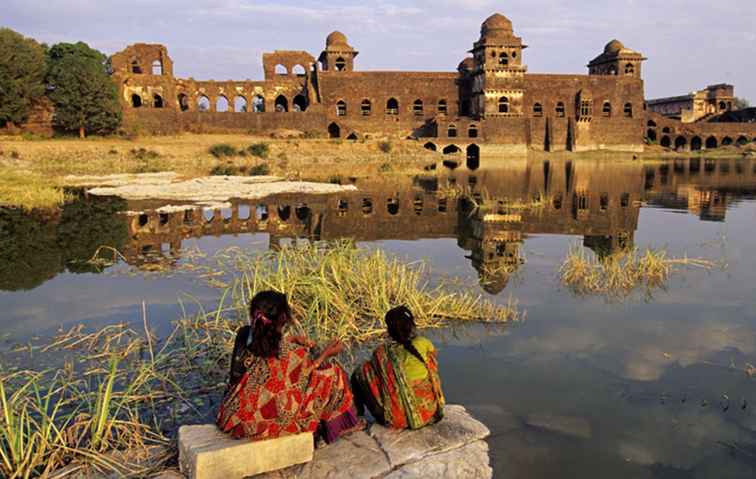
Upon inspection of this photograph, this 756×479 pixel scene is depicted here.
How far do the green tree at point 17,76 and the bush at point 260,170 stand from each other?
1374 cm

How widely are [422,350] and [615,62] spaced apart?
5675 cm

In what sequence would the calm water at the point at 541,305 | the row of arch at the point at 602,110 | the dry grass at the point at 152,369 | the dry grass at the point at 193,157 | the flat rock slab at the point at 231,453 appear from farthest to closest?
the row of arch at the point at 602,110, the dry grass at the point at 193,157, the calm water at the point at 541,305, the dry grass at the point at 152,369, the flat rock slab at the point at 231,453

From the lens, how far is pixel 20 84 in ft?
112

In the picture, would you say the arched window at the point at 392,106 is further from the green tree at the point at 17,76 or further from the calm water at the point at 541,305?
the calm water at the point at 541,305

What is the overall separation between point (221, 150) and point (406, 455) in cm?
3381

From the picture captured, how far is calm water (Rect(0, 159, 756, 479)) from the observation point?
410 centimetres

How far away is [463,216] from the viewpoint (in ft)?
49.5

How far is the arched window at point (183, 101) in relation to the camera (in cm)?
4696

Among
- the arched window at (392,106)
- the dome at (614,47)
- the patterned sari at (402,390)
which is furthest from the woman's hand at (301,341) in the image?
the dome at (614,47)

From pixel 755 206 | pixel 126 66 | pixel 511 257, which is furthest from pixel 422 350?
pixel 126 66

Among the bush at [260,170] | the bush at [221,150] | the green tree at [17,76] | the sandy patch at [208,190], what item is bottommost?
the sandy patch at [208,190]

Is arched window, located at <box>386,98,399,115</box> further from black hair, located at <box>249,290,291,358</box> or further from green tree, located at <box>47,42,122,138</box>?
black hair, located at <box>249,290,291,358</box>

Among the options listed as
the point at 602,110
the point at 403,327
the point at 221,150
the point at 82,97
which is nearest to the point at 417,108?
the point at 602,110

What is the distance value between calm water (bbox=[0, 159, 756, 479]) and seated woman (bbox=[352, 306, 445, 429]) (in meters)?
0.60
